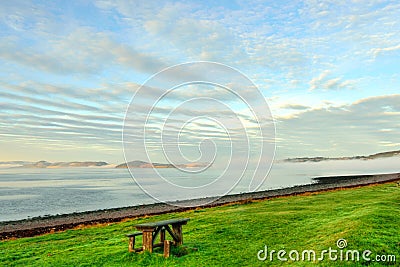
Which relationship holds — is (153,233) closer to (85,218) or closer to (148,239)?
(148,239)

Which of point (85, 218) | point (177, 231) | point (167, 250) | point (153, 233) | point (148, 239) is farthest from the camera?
point (85, 218)

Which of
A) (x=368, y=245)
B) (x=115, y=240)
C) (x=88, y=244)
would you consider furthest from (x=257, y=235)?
(x=88, y=244)

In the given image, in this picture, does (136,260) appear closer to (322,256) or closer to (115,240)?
(115,240)

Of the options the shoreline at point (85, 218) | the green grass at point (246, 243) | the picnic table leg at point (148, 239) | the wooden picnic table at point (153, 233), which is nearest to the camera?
the green grass at point (246, 243)

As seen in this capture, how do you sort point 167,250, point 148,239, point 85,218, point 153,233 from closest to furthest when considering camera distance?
point 167,250 → point 148,239 → point 153,233 → point 85,218

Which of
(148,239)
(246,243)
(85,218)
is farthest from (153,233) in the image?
(85,218)

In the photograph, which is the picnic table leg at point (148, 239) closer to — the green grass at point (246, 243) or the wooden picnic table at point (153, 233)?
the wooden picnic table at point (153, 233)

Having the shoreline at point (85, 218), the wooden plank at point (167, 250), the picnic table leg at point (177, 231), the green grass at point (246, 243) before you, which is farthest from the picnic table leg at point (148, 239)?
the shoreline at point (85, 218)

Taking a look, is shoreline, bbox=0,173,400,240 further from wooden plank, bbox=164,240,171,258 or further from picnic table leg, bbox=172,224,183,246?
wooden plank, bbox=164,240,171,258

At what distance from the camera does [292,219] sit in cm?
1708

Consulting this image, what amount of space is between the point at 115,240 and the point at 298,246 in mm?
8667

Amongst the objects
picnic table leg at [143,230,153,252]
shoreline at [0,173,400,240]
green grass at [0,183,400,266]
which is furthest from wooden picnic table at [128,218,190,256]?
shoreline at [0,173,400,240]

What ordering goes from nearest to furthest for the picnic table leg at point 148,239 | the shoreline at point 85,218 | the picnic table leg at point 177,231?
the picnic table leg at point 148,239
the picnic table leg at point 177,231
the shoreline at point 85,218

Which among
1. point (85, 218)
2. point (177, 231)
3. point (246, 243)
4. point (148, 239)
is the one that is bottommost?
point (85, 218)
